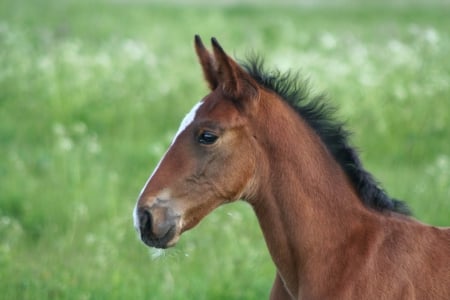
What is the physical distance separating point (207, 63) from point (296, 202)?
2.39ft

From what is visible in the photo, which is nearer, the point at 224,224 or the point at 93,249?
the point at 93,249

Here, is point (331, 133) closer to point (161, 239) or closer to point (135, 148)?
point (161, 239)

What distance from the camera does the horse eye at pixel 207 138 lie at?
13.5 feet

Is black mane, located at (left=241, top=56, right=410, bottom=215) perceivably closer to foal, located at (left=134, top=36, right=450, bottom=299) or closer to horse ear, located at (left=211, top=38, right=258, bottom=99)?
foal, located at (left=134, top=36, right=450, bottom=299)

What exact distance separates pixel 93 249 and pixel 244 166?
3.46 m

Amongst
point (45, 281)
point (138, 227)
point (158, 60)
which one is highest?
point (158, 60)

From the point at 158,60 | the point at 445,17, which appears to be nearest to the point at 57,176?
the point at 158,60

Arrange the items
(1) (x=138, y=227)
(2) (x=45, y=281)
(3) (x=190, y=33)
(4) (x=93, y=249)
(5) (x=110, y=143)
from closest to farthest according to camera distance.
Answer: (1) (x=138, y=227)
(2) (x=45, y=281)
(4) (x=93, y=249)
(5) (x=110, y=143)
(3) (x=190, y=33)

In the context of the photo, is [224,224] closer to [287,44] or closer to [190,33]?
[287,44]

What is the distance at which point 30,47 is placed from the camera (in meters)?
12.6

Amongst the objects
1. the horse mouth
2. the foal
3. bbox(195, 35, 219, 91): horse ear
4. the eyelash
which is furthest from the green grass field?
bbox(195, 35, 219, 91): horse ear

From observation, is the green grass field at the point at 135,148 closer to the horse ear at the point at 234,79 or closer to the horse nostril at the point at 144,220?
the horse nostril at the point at 144,220

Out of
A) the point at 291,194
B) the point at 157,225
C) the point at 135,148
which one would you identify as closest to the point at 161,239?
the point at 157,225

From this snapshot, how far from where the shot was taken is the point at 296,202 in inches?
166
